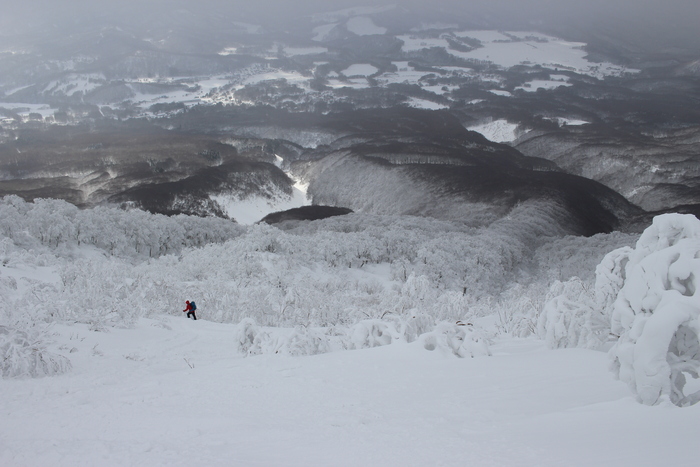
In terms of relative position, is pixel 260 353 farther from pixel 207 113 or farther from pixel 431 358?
pixel 207 113

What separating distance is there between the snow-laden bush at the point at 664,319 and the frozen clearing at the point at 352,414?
0.32m

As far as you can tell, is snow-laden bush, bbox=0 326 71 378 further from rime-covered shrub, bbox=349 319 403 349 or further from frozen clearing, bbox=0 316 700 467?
rime-covered shrub, bbox=349 319 403 349

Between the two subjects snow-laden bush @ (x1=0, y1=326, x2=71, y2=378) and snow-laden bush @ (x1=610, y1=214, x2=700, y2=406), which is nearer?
snow-laden bush @ (x1=610, y1=214, x2=700, y2=406)

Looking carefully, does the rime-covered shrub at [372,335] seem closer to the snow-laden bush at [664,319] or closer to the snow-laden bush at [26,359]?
the snow-laden bush at [664,319]

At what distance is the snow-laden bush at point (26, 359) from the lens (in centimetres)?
928

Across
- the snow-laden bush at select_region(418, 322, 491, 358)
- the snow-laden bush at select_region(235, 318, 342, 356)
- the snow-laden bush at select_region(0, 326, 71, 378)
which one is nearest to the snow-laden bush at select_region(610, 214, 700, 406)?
the snow-laden bush at select_region(418, 322, 491, 358)

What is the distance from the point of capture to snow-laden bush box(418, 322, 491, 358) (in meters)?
9.55

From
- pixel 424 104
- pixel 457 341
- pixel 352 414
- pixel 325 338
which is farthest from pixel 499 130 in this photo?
pixel 352 414

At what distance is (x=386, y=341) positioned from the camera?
11562 mm

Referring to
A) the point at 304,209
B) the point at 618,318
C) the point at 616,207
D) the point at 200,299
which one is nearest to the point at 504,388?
the point at 618,318

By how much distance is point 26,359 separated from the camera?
9367mm

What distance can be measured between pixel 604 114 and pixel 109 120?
174m

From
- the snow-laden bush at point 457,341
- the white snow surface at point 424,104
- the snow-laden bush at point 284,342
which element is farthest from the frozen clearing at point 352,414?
the white snow surface at point 424,104

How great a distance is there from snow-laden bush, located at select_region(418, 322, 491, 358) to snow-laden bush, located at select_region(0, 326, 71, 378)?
7.64 m
